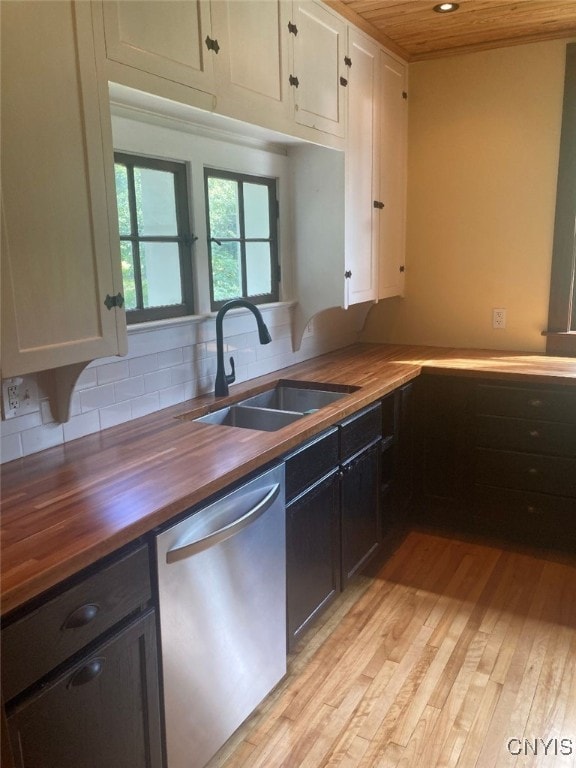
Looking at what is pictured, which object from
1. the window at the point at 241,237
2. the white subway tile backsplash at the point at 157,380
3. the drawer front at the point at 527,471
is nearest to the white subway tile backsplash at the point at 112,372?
the white subway tile backsplash at the point at 157,380

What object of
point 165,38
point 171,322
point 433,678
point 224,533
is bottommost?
point 433,678

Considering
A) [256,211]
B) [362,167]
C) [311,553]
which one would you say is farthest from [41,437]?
[362,167]

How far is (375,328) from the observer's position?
3795 mm

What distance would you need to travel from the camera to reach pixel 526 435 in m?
2.90

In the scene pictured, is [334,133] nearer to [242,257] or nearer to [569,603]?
[242,257]

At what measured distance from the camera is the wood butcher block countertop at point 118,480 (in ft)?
4.01

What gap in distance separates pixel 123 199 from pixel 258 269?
871 mm

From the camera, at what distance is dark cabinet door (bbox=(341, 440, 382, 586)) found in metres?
2.43

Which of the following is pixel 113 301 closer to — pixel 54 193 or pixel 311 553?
pixel 54 193

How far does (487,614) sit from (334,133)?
A: 2.15m

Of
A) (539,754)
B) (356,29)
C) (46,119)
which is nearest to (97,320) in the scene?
(46,119)

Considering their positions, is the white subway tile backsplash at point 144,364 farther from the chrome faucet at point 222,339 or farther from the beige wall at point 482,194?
the beige wall at point 482,194

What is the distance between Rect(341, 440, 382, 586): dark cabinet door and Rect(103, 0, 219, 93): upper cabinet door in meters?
1.46

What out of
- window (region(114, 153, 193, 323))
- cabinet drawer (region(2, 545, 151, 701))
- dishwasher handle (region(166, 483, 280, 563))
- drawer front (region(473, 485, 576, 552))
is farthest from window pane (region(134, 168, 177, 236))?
drawer front (region(473, 485, 576, 552))
